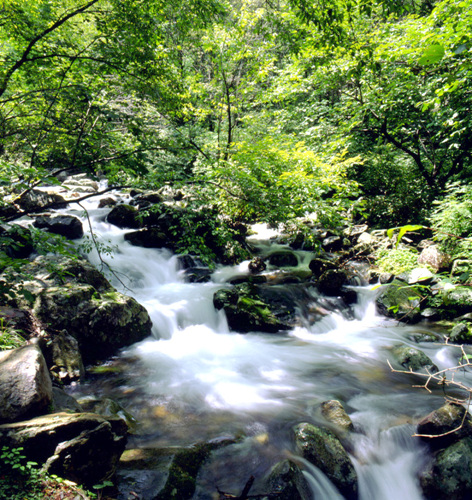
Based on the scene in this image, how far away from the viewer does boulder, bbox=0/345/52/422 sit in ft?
8.56

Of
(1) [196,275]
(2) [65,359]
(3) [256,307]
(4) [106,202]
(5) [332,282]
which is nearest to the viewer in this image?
(2) [65,359]

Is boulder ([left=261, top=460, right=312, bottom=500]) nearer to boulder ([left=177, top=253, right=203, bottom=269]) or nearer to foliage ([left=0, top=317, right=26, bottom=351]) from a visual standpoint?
foliage ([left=0, top=317, right=26, bottom=351])

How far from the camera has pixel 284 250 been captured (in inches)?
485

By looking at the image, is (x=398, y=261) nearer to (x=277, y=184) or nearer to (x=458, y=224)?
(x=458, y=224)

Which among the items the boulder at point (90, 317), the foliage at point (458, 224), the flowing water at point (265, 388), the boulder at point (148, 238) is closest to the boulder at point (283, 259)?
the flowing water at point (265, 388)

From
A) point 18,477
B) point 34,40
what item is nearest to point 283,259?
point 34,40

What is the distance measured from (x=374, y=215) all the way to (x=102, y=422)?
40.5 feet

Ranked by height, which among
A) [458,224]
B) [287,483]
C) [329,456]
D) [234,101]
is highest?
[234,101]

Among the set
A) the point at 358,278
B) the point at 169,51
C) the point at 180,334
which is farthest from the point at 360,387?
the point at 169,51

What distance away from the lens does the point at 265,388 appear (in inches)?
194

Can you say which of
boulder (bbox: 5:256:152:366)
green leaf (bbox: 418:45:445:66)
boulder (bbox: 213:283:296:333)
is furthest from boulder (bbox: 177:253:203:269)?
green leaf (bbox: 418:45:445:66)

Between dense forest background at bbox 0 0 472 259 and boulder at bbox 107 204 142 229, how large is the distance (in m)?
3.18

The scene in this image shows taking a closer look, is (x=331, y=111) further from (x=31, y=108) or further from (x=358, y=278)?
(x=31, y=108)

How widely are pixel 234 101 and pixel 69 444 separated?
1087 cm
